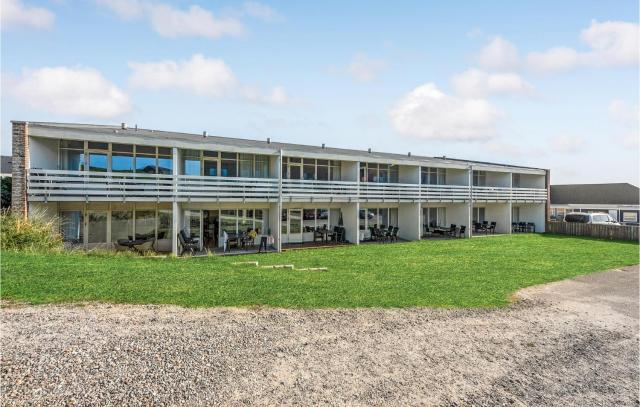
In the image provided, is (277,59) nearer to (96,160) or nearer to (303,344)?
(96,160)

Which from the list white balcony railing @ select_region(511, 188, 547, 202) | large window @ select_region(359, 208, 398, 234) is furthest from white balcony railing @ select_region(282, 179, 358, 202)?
white balcony railing @ select_region(511, 188, 547, 202)

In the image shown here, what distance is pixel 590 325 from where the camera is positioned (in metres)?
8.32

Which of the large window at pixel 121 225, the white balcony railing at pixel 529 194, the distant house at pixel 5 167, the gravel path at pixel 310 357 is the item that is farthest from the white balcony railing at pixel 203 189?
the distant house at pixel 5 167

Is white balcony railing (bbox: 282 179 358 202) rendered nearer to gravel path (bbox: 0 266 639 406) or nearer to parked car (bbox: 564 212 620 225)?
gravel path (bbox: 0 266 639 406)

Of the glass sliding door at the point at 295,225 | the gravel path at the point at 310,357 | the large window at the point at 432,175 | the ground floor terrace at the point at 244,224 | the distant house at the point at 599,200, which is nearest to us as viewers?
the gravel path at the point at 310,357

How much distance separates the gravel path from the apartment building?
8.85 m

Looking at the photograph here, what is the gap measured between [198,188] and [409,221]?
14582 mm

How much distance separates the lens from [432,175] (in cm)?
2825

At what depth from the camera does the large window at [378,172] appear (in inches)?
976

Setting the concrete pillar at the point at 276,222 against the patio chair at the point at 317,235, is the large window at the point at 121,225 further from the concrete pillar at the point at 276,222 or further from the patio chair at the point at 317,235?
the patio chair at the point at 317,235

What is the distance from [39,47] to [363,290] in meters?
11.7

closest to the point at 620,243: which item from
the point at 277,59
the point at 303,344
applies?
the point at 277,59

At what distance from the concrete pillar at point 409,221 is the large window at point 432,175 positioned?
3.52 meters

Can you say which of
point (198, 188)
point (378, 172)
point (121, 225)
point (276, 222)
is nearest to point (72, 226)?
point (121, 225)
